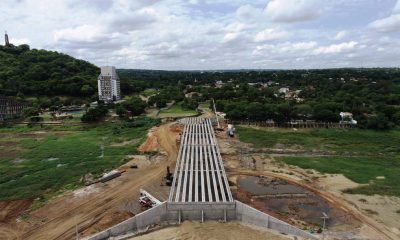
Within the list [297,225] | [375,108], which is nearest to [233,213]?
[297,225]

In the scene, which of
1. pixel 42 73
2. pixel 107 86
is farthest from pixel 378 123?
pixel 42 73

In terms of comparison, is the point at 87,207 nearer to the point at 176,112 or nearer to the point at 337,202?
the point at 337,202

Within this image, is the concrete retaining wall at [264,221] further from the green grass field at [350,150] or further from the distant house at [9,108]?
the distant house at [9,108]

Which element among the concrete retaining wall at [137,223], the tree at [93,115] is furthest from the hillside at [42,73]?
the concrete retaining wall at [137,223]

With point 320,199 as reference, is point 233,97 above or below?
above

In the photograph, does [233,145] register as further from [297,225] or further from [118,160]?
[297,225]

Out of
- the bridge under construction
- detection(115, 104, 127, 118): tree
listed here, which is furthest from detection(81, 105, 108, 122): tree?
the bridge under construction
